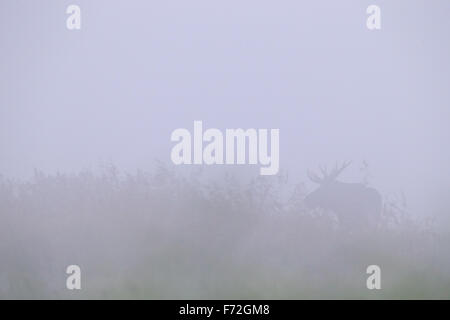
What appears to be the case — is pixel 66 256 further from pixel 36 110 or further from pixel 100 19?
pixel 100 19

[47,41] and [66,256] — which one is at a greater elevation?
[47,41]

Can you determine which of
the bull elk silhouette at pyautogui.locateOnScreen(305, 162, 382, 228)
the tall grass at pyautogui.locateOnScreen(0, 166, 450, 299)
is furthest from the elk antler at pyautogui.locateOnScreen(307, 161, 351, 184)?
the tall grass at pyautogui.locateOnScreen(0, 166, 450, 299)

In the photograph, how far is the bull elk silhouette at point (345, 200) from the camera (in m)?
3.93

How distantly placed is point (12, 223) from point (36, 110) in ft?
2.11

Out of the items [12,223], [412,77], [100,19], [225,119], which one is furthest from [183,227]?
[412,77]

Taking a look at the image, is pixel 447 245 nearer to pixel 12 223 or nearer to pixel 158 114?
pixel 158 114

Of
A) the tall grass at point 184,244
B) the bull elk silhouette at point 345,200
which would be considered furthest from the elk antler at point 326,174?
the tall grass at point 184,244

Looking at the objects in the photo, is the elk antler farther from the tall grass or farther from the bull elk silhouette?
the tall grass

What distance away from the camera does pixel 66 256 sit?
392 cm

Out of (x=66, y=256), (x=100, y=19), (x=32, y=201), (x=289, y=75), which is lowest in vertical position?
(x=66, y=256)

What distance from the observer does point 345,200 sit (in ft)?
13.0

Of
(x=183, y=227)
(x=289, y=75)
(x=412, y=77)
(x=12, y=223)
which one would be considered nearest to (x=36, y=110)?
(x=12, y=223)
